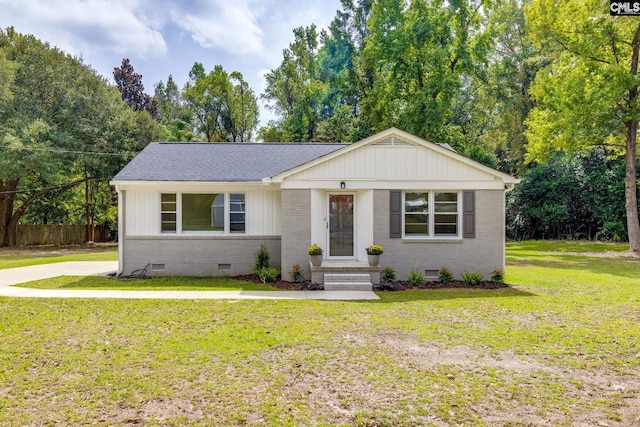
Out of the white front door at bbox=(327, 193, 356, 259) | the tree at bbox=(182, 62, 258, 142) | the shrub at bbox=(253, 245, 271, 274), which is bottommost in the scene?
the shrub at bbox=(253, 245, 271, 274)

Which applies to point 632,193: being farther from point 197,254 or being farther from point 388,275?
point 197,254

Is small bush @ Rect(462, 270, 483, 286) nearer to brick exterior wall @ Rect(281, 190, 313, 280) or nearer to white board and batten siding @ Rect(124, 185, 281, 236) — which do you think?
brick exterior wall @ Rect(281, 190, 313, 280)

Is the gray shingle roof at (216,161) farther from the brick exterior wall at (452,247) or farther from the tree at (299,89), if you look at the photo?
the tree at (299,89)

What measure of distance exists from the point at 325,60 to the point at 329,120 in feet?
17.4

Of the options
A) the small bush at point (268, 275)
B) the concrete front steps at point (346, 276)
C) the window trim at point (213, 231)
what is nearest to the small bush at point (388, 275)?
the concrete front steps at point (346, 276)

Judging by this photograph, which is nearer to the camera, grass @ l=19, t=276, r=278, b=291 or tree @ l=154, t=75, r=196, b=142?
grass @ l=19, t=276, r=278, b=291

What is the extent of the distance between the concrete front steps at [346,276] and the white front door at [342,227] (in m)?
0.99

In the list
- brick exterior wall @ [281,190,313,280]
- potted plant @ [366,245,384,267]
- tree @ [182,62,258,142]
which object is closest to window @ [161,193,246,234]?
brick exterior wall @ [281,190,313,280]

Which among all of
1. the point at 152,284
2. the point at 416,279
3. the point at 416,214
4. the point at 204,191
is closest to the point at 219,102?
→ the point at 204,191

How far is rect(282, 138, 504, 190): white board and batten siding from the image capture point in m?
11.0

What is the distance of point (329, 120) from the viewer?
31328 mm

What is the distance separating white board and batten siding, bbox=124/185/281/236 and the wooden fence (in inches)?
734

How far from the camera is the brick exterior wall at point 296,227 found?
1101cm

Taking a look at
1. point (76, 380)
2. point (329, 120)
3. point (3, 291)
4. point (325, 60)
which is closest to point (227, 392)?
point (76, 380)
